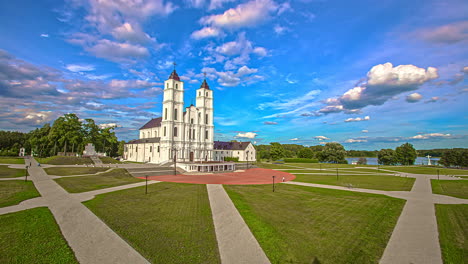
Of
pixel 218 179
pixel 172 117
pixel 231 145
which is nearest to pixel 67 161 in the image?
pixel 172 117

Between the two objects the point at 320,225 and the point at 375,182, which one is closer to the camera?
the point at 320,225

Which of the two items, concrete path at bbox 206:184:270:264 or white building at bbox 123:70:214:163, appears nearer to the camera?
concrete path at bbox 206:184:270:264

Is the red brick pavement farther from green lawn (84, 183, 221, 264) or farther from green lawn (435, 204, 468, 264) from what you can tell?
green lawn (435, 204, 468, 264)

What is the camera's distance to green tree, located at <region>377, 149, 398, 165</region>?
3113 inches

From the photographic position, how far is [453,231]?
12.1m

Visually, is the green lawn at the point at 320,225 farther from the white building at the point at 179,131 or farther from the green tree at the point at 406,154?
the green tree at the point at 406,154

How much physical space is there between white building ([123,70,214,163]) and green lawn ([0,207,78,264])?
3743cm

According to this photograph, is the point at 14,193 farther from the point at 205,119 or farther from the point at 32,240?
the point at 205,119

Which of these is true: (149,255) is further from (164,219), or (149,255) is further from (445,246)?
(445,246)

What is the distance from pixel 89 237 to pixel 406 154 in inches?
3727

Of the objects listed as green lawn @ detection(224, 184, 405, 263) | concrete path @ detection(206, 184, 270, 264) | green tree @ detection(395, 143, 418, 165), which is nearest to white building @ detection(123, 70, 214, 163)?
green lawn @ detection(224, 184, 405, 263)

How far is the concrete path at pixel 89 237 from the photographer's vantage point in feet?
28.4

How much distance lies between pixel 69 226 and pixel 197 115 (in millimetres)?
48850

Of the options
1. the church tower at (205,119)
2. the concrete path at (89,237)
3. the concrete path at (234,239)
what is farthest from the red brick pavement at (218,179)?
the church tower at (205,119)
